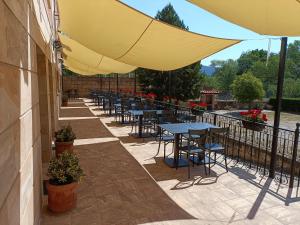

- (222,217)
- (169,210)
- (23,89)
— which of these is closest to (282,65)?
(222,217)

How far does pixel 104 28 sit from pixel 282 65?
306cm

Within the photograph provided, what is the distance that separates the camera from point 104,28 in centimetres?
456

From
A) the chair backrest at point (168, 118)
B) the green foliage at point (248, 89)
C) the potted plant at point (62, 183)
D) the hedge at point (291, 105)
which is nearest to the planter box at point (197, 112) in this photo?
the chair backrest at point (168, 118)

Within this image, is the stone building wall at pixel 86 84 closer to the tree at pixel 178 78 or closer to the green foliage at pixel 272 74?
the tree at pixel 178 78

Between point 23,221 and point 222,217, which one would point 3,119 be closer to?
point 23,221

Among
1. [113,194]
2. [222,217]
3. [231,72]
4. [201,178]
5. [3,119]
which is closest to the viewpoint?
[3,119]

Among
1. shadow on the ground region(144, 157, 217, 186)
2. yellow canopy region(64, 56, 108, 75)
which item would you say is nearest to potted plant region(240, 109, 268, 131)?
shadow on the ground region(144, 157, 217, 186)

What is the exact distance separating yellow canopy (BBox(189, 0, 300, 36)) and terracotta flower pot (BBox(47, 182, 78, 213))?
2958 mm

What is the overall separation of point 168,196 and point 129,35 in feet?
9.10

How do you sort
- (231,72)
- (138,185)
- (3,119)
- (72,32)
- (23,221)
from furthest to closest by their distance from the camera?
(231,72), (72,32), (138,185), (23,221), (3,119)

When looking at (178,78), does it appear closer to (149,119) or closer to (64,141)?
(149,119)

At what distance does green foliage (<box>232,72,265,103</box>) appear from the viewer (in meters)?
29.4

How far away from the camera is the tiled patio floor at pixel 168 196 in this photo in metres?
3.20

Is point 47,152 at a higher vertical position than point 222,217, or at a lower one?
higher
